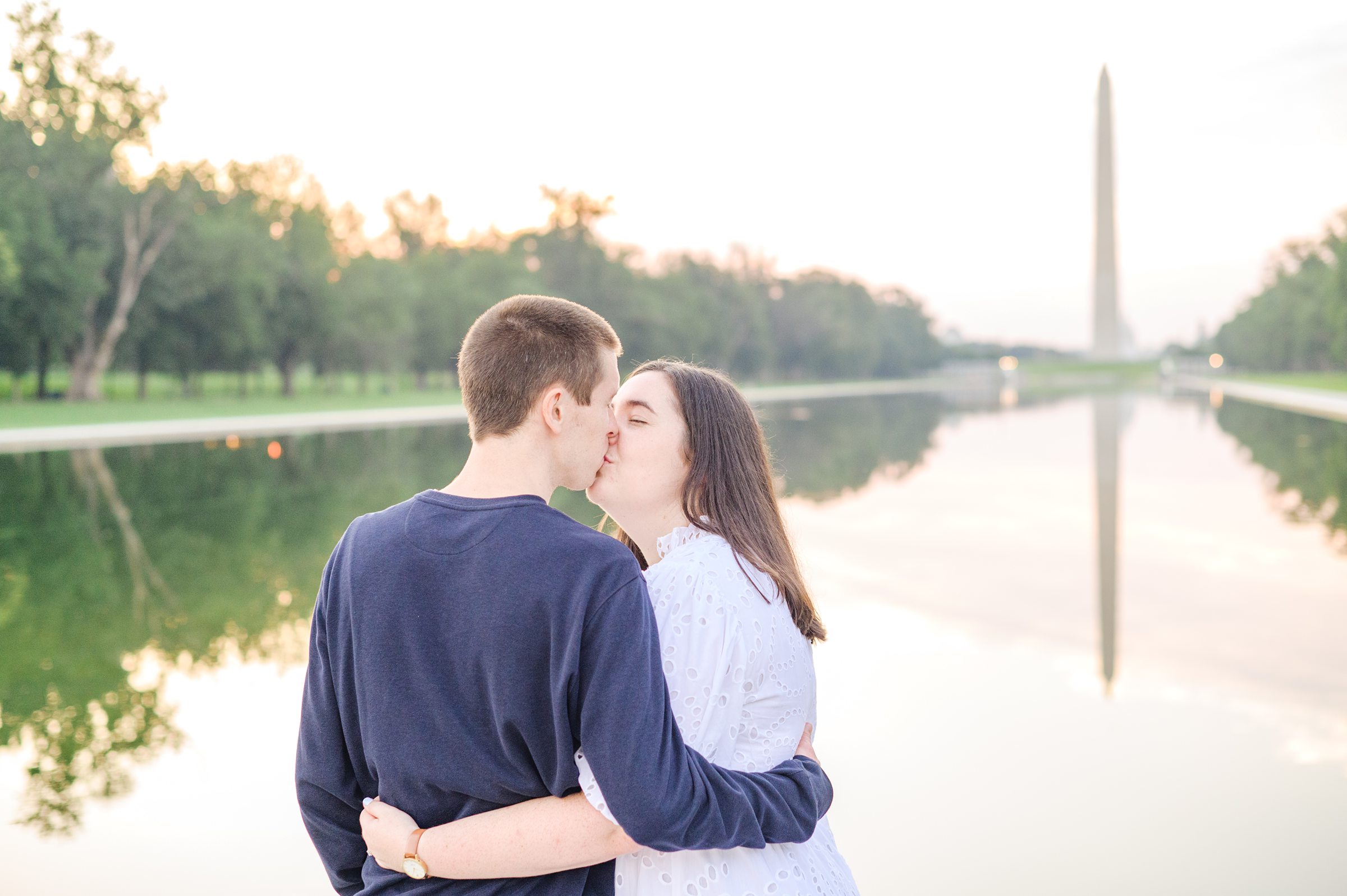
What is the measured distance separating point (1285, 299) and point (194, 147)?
77.5m

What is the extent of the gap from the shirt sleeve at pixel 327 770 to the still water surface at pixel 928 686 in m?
1.69

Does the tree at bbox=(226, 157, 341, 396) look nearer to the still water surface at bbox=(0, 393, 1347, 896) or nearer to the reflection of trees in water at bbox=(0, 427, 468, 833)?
the reflection of trees in water at bbox=(0, 427, 468, 833)

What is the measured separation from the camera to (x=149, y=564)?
8727 mm

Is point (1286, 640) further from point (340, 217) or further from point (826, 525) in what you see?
point (340, 217)

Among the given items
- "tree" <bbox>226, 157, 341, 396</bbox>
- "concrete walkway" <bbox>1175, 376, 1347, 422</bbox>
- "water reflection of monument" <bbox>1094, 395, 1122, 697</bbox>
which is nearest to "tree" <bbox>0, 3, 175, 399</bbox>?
"tree" <bbox>226, 157, 341, 396</bbox>

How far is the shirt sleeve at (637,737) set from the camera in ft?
5.25

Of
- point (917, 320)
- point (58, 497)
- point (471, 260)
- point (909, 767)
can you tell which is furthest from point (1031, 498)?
point (917, 320)

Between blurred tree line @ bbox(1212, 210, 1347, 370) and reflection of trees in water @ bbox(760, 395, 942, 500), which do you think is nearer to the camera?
reflection of trees in water @ bbox(760, 395, 942, 500)

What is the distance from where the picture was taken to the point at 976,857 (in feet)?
12.0

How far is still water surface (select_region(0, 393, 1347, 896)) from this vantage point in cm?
373

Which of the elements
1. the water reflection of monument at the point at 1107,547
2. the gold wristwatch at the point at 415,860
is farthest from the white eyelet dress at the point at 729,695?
the water reflection of monument at the point at 1107,547

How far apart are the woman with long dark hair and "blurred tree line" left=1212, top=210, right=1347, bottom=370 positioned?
195 ft

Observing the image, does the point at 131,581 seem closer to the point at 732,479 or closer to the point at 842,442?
the point at 732,479

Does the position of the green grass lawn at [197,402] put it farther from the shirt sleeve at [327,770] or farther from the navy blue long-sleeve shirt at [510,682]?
the navy blue long-sleeve shirt at [510,682]
